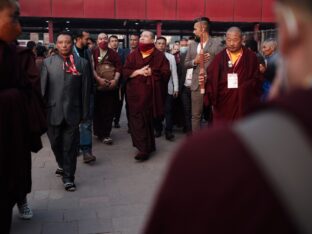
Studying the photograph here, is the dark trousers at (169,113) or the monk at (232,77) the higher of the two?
the monk at (232,77)

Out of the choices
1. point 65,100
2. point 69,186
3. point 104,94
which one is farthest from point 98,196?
point 104,94

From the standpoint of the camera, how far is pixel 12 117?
3.12m

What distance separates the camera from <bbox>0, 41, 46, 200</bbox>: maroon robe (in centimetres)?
306

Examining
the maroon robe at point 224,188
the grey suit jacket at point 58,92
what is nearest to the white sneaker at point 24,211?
the grey suit jacket at point 58,92

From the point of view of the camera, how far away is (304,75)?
96 centimetres

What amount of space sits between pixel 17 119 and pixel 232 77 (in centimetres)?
285

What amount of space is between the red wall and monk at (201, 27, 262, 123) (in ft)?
60.9

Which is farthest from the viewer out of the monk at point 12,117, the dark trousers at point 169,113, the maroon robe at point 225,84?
the dark trousers at point 169,113

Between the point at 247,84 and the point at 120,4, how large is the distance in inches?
750

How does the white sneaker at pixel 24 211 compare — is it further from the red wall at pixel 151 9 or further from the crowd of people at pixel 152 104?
the red wall at pixel 151 9

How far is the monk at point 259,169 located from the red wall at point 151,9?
2280 centimetres

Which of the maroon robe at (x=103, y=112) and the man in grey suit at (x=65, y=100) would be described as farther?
the maroon robe at (x=103, y=112)

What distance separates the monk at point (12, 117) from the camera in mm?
3049

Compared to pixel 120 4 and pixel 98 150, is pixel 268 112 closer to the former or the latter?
pixel 98 150
